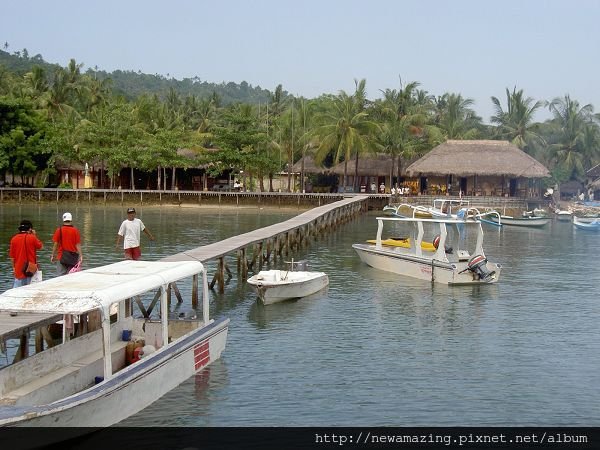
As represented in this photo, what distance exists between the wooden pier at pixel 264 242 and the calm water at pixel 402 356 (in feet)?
3.30

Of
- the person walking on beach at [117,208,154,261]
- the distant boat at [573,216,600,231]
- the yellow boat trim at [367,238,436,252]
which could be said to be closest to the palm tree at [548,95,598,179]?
the distant boat at [573,216,600,231]

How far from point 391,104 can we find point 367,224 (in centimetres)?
2511

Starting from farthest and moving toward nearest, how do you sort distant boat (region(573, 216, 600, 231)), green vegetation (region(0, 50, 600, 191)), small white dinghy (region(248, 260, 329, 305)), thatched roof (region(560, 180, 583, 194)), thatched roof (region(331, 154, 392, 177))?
thatched roof (region(560, 180, 583, 194)) → thatched roof (region(331, 154, 392, 177)) → green vegetation (region(0, 50, 600, 191)) → distant boat (region(573, 216, 600, 231)) → small white dinghy (region(248, 260, 329, 305))

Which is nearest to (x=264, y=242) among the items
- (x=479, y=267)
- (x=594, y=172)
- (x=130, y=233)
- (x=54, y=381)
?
(x=479, y=267)

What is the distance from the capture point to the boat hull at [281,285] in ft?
74.3

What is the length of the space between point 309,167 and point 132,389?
67.8m

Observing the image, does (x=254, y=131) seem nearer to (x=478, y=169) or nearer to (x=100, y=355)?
(x=478, y=169)

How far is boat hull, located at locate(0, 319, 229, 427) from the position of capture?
400 inches

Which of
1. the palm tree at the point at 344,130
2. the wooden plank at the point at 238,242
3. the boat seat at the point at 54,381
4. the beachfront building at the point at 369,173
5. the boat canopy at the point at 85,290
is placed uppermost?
the palm tree at the point at 344,130

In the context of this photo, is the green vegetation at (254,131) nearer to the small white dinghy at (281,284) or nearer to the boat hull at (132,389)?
the small white dinghy at (281,284)

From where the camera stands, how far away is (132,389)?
40.0 feet

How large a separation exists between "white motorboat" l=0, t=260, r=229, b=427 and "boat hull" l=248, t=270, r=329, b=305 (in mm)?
6707

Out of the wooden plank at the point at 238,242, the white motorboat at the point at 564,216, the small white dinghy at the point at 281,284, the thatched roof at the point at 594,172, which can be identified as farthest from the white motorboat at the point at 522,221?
the small white dinghy at the point at 281,284

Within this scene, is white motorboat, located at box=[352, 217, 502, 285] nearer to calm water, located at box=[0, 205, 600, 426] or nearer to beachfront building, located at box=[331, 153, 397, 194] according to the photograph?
calm water, located at box=[0, 205, 600, 426]
